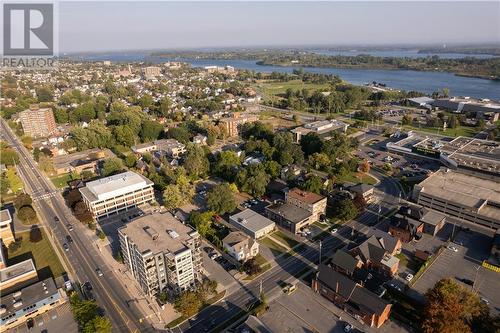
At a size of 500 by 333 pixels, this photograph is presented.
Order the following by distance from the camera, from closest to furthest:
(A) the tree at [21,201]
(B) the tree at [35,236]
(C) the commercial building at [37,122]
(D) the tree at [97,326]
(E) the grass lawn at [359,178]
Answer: (D) the tree at [97,326]
(B) the tree at [35,236]
(A) the tree at [21,201]
(E) the grass lawn at [359,178]
(C) the commercial building at [37,122]

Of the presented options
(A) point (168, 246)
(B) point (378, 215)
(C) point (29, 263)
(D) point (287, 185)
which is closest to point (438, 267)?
(B) point (378, 215)

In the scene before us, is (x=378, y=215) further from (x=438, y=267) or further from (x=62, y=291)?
(x=62, y=291)

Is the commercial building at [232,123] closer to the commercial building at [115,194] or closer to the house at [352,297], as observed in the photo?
the commercial building at [115,194]

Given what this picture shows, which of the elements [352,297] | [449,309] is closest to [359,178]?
[352,297]

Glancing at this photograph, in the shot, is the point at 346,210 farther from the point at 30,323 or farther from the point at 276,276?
the point at 30,323

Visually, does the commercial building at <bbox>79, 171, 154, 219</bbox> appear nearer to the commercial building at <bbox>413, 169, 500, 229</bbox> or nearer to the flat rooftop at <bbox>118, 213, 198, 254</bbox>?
the flat rooftop at <bbox>118, 213, 198, 254</bbox>

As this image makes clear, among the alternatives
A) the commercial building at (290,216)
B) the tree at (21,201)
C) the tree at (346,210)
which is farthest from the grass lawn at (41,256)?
the tree at (346,210)
